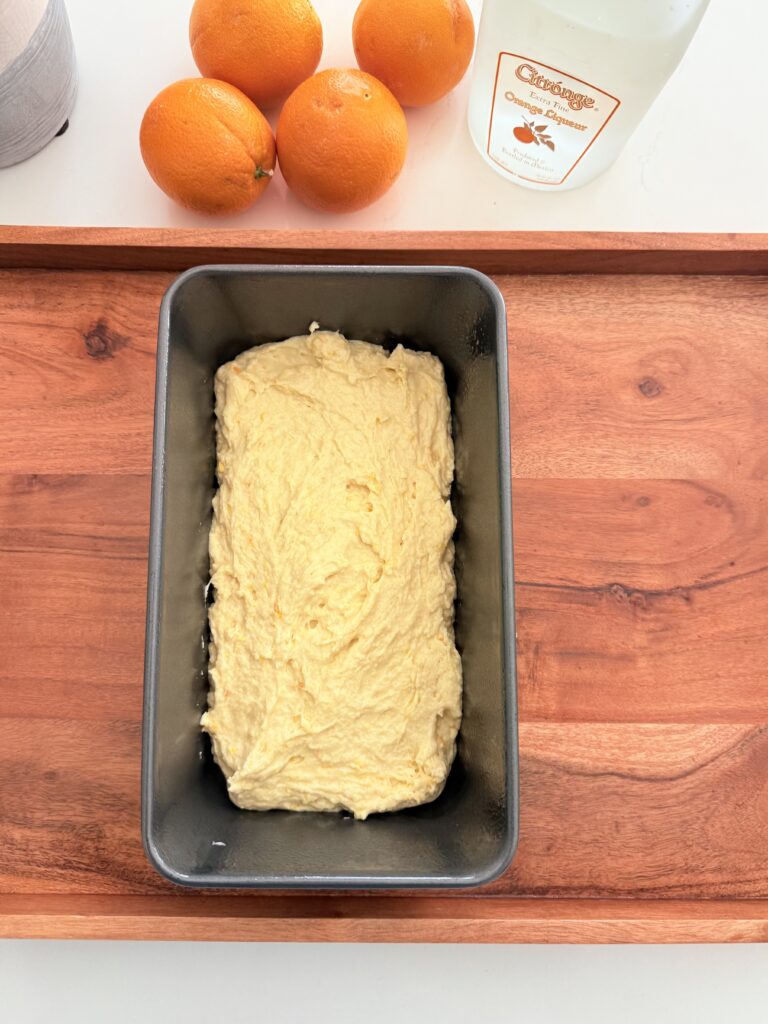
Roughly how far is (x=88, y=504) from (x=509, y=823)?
0.59 meters

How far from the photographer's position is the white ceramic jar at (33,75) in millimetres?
963

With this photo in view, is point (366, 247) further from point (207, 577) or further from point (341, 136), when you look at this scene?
point (207, 577)

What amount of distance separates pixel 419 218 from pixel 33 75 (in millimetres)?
499

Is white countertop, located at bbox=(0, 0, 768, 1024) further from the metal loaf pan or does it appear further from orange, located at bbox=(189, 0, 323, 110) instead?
the metal loaf pan

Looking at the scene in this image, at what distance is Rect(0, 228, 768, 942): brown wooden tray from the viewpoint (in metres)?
0.94

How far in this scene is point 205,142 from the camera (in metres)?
1.01

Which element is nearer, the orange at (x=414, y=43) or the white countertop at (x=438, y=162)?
the orange at (x=414, y=43)

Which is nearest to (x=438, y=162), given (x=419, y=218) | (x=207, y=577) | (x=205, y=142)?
(x=419, y=218)

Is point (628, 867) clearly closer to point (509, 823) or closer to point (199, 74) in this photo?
point (509, 823)

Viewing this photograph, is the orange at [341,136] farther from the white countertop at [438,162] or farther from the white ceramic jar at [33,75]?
the white ceramic jar at [33,75]

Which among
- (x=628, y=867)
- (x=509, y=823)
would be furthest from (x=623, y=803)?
(x=509, y=823)

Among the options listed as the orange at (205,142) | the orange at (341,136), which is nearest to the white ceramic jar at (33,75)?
the orange at (205,142)

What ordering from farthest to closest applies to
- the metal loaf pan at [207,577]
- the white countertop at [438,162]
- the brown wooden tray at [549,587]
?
the white countertop at [438,162] → the brown wooden tray at [549,587] → the metal loaf pan at [207,577]

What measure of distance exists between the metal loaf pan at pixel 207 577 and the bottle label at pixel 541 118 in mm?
297
